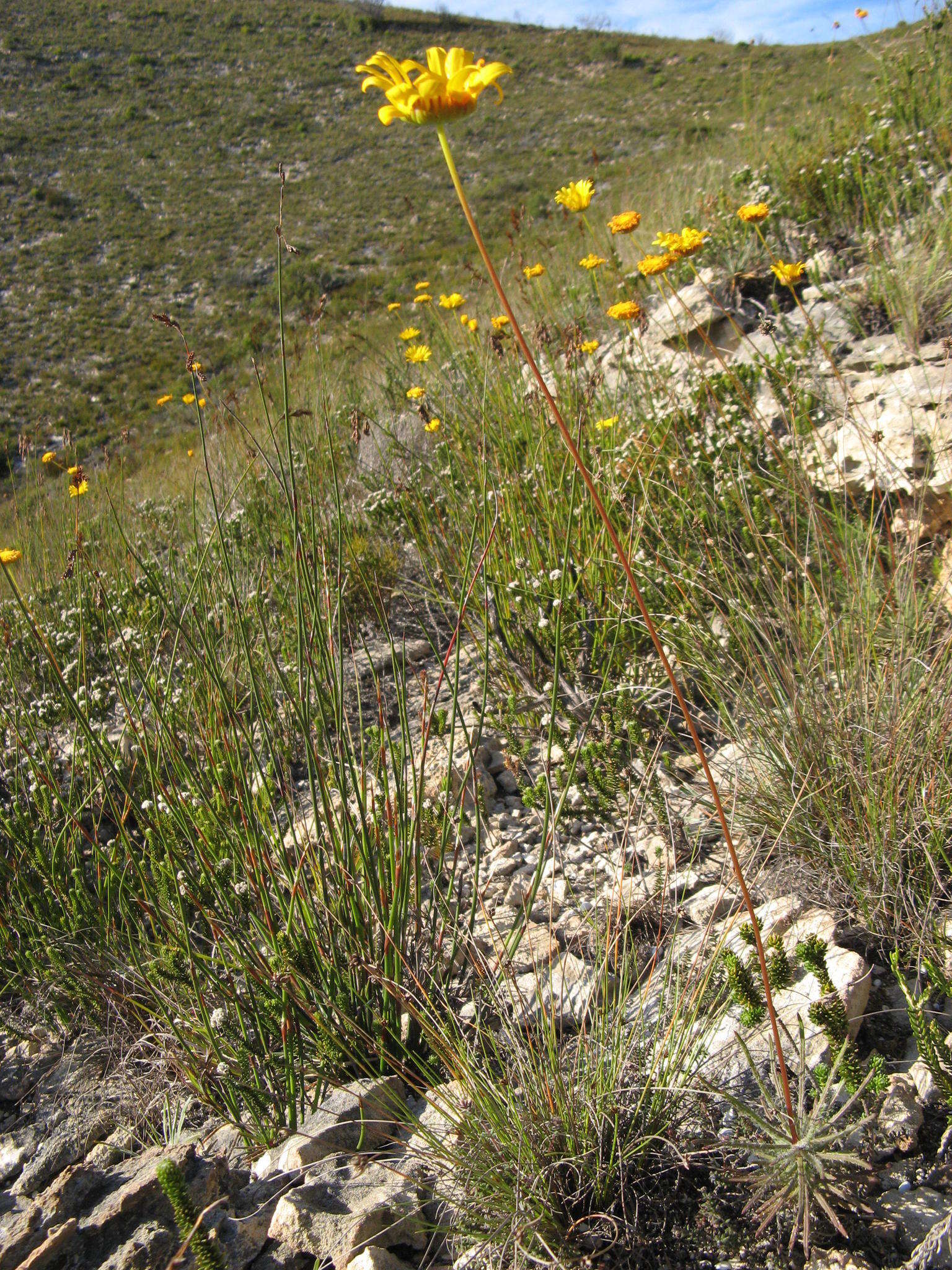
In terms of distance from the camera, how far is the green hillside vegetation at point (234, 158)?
14266 mm

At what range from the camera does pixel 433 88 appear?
729 millimetres

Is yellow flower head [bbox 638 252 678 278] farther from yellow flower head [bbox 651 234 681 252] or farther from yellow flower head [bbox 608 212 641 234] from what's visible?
yellow flower head [bbox 608 212 641 234]

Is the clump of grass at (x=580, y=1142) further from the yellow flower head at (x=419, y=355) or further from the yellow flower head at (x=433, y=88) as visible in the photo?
the yellow flower head at (x=419, y=355)

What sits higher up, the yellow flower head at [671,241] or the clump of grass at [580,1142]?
the yellow flower head at [671,241]

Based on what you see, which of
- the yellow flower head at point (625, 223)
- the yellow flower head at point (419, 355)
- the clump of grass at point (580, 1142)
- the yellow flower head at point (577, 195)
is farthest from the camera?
the yellow flower head at point (419, 355)

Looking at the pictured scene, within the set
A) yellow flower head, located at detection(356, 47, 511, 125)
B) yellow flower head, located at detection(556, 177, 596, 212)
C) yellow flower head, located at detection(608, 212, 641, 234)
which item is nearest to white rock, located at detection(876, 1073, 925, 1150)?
yellow flower head, located at detection(356, 47, 511, 125)

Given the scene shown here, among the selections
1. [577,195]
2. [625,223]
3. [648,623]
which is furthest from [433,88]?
[577,195]

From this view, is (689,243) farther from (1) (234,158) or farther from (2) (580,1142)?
(1) (234,158)

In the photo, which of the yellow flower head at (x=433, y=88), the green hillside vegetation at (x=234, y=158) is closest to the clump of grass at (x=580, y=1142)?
the yellow flower head at (x=433, y=88)

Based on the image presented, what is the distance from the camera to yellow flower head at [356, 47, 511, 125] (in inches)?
28.7

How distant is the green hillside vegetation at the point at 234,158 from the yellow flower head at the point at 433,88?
27.0ft

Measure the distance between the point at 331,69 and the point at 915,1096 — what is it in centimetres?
3129

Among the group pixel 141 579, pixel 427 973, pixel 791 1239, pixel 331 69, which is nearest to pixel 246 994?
pixel 427 973

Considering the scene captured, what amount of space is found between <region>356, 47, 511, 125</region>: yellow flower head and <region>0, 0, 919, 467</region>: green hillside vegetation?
27.0 feet
